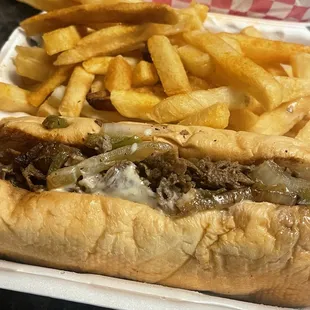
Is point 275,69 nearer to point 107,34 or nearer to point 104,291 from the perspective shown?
point 107,34

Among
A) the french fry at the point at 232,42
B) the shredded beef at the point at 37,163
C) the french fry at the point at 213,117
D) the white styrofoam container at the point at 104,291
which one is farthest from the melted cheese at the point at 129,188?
the french fry at the point at 232,42

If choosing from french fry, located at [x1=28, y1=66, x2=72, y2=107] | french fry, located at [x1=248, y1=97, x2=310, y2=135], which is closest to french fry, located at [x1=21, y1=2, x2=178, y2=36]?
french fry, located at [x1=28, y1=66, x2=72, y2=107]

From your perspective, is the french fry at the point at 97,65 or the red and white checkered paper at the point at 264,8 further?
the red and white checkered paper at the point at 264,8

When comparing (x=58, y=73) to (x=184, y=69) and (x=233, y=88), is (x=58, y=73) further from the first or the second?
(x=233, y=88)

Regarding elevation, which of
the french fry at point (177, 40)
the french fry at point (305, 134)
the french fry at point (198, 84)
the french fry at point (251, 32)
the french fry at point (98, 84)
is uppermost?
the french fry at point (177, 40)

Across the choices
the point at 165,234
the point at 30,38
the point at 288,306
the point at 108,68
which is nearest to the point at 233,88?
the point at 108,68

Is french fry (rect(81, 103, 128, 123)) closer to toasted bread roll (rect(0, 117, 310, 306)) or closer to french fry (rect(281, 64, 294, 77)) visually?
toasted bread roll (rect(0, 117, 310, 306))

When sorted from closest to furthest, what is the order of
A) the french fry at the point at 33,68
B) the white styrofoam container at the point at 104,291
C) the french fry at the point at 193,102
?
1. the white styrofoam container at the point at 104,291
2. the french fry at the point at 193,102
3. the french fry at the point at 33,68

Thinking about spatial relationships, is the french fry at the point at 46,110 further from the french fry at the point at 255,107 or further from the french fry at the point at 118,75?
the french fry at the point at 255,107
